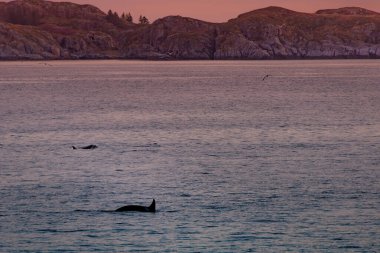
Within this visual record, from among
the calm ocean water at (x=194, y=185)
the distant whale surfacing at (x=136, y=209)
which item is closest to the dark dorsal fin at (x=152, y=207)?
the distant whale surfacing at (x=136, y=209)

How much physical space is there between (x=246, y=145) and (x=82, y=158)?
16.8 meters

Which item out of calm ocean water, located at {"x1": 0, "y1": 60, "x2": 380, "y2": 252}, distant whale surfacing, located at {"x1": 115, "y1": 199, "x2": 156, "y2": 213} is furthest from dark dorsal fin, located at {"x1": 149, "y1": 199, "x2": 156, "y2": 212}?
calm ocean water, located at {"x1": 0, "y1": 60, "x2": 380, "y2": 252}

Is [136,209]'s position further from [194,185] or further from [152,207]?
[194,185]

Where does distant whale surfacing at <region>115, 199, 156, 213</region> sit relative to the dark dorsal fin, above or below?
below

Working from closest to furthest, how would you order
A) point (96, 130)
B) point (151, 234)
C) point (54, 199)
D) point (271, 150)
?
point (151, 234) → point (54, 199) → point (271, 150) → point (96, 130)

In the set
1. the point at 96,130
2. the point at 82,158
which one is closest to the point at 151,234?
the point at 82,158

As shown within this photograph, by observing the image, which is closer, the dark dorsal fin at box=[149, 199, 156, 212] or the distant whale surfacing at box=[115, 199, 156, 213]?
the dark dorsal fin at box=[149, 199, 156, 212]

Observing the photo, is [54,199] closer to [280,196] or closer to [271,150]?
[280,196]

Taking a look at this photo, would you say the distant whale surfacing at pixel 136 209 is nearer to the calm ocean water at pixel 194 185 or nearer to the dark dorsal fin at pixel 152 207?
the dark dorsal fin at pixel 152 207

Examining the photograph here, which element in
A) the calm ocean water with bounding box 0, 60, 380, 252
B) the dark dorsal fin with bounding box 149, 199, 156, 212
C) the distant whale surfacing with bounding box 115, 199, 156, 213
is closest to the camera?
the calm ocean water with bounding box 0, 60, 380, 252

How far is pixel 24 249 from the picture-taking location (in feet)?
129

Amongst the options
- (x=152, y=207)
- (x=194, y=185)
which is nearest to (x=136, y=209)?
(x=152, y=207)

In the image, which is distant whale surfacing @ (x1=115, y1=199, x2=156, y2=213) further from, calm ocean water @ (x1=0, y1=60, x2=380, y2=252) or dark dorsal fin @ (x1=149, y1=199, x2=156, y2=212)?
calm ocean water @ (x1=0, y1=60, x2=380, y2=252)

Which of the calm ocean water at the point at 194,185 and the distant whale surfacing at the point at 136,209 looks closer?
the calm ocean water at the point at 194,185
